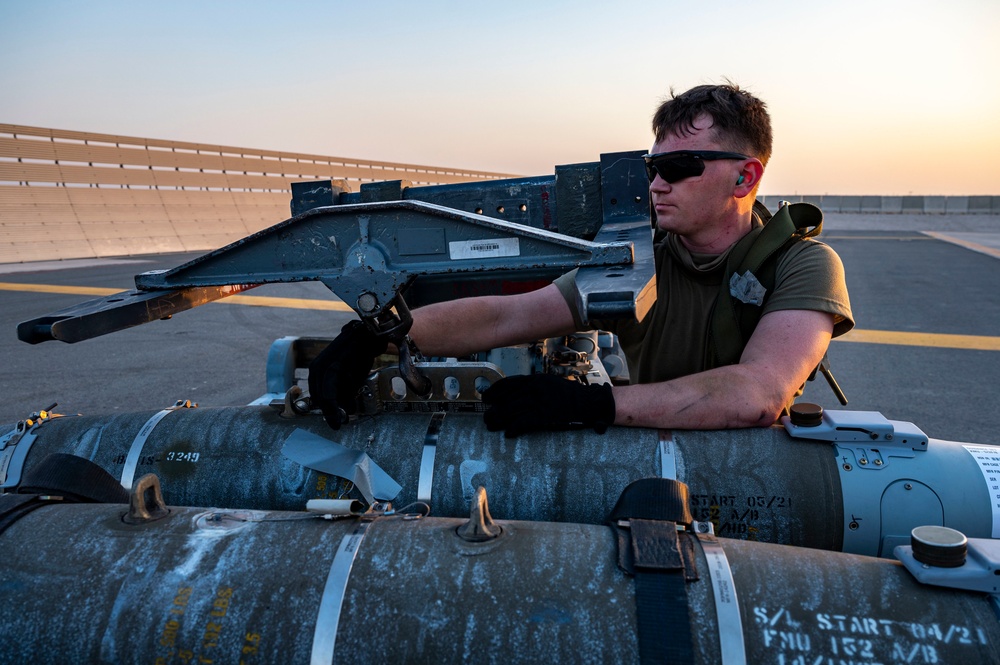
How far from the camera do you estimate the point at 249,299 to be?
1077 centimetres

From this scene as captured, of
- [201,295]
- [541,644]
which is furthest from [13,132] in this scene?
[541,644]

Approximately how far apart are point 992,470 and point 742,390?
0.84m

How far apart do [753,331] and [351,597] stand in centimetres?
186

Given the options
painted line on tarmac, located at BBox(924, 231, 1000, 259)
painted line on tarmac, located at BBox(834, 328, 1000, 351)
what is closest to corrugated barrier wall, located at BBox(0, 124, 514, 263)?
painted line on tarmac, located at BBox(834, 328, 1000, 351)

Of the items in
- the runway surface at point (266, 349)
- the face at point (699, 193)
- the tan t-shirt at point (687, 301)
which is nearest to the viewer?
the tan t-shirt at point (687, 301)

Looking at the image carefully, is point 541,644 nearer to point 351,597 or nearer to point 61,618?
point 351,597

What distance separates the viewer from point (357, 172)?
28453 millimetres

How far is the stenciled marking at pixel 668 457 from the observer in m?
2.31

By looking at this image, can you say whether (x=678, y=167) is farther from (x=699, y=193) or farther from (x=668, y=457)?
(x=668, y=457)

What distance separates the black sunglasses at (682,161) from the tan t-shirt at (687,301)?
14.0 inches

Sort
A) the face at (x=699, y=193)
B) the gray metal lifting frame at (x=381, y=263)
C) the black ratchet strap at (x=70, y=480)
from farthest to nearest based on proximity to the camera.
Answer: the face at (x=699, y=193) → the gray metal lifting frame at (x=381, y=263) → the black ratchet strap at (x=70, y=480)

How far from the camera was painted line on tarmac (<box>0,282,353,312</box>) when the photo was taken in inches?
400

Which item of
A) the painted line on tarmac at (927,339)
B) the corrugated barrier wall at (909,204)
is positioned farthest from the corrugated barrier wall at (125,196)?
the corrugated barrier wall at (909,204)

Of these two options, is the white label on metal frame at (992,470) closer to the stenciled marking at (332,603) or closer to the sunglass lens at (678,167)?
the sunglass lens at (678,167)
